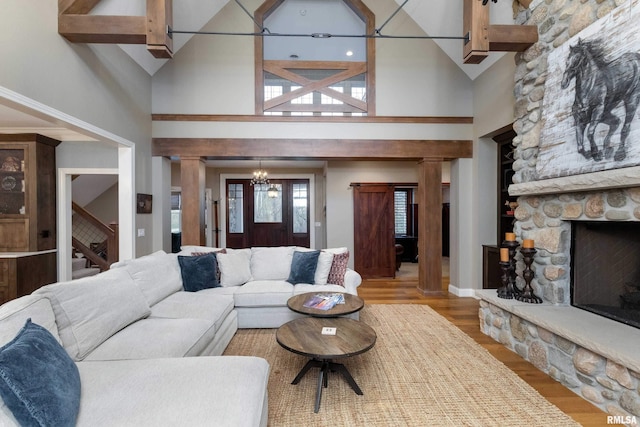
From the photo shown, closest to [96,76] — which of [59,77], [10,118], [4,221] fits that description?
[59,77]

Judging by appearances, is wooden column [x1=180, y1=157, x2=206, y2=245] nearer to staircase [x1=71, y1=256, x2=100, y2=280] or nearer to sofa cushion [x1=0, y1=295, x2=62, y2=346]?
staircase [x1=71, y1=256, x2=100, y2=280]

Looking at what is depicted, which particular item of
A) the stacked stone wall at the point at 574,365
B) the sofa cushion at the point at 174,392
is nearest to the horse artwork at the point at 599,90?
the stacked stone wall at the point at 574,365

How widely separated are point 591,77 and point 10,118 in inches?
236

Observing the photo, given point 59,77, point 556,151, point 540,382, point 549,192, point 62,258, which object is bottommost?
point 540,382

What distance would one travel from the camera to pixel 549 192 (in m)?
2.63

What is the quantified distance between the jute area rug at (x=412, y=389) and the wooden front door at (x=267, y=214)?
483 centimetres

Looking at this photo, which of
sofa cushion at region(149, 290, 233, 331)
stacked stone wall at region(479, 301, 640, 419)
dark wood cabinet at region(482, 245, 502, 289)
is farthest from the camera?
dark wood cabinet at region(482, 245, 502, 289)

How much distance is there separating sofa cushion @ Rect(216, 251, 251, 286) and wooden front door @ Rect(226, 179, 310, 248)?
4066 mm

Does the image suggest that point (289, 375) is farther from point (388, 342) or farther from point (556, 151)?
point (556, 151)

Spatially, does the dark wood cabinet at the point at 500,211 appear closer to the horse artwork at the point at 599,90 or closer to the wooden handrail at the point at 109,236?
the horse artwork at the point at 599,90

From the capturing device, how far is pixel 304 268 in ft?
11.7

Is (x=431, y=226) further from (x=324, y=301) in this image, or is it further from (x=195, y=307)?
(x=195, y=307)

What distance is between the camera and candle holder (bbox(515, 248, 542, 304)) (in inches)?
110

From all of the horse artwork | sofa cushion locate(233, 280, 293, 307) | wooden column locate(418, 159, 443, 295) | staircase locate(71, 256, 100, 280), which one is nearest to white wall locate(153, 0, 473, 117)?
wooden column locate(418, 159, 443, 295)
